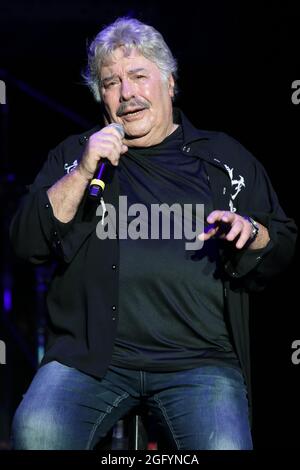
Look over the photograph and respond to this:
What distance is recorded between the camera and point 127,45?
233 cm

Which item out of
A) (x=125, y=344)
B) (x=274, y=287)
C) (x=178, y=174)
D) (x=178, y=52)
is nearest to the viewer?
(x=125, y=344)

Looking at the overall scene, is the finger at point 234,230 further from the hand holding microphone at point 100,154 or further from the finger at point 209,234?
the hand holding microphone at point 100,154

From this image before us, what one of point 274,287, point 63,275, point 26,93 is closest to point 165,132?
point 63,275

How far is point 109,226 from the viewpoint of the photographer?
2.21m

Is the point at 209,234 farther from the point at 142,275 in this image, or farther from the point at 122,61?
the point at 122,61

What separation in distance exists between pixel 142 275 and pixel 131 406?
0.36 meters

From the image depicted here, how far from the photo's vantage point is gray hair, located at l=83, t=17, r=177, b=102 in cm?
234

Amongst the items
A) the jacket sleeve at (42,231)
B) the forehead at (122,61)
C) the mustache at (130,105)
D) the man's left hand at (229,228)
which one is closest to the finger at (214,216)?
the man's left hand at (229,228)

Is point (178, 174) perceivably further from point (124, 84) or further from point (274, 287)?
point (274, 287)

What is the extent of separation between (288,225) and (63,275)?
0.68 meters

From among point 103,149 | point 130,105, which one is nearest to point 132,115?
point 130,105

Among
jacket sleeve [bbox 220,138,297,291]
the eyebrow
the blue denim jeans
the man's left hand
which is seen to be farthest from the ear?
the blue denim jeans

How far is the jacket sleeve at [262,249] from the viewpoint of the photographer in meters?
2.17

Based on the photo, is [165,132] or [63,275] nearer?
[63,275]
